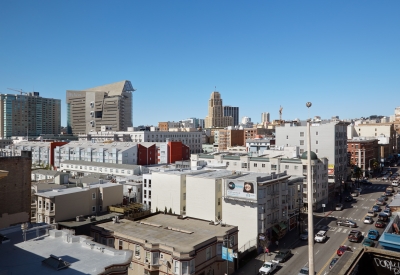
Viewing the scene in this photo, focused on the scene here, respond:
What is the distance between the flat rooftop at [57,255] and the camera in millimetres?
17312

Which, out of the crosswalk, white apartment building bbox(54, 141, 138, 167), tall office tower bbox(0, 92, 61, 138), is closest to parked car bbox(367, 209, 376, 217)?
the crosswalk

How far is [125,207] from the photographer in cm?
4203

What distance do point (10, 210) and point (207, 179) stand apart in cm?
2397

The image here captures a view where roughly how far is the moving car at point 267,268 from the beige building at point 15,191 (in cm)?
2475

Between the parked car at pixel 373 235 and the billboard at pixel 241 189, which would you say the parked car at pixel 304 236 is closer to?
the parked car at pixel 373 235

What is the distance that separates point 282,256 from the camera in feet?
119

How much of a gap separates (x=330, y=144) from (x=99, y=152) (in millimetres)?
65071

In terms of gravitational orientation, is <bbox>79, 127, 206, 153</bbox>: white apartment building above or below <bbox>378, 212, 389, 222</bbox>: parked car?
above

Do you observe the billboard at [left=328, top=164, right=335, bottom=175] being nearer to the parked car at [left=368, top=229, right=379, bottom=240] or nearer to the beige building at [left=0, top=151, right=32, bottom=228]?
the parked car at [left=368, top=229, right=379, bottom=240]

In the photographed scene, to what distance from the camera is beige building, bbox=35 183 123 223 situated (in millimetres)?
36375

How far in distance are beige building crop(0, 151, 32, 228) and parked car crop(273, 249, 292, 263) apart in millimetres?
27617

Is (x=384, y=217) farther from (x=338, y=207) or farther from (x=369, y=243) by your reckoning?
(x=369, y=243)

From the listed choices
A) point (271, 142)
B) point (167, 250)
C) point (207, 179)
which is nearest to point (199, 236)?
point (167, 250)

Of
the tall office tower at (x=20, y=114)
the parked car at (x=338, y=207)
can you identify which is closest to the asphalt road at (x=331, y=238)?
the parked car at (x=338, y=207)
